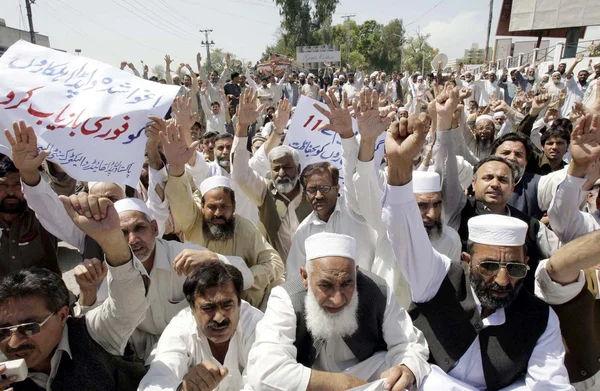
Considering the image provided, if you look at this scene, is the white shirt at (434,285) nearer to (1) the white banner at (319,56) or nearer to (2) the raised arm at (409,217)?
(2) the raised arm at (409,217)

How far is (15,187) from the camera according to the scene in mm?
2754

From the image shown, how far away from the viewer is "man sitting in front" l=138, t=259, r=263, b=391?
2229 millimetres

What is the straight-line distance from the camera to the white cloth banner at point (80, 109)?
2.64 metres

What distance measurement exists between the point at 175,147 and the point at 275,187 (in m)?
1.09

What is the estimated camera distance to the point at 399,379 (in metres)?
2.03

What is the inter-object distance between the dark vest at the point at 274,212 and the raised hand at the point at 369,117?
1070mm

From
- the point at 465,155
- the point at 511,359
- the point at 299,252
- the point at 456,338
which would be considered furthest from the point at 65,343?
the point at 465,155

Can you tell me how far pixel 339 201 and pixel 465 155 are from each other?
1.84 m

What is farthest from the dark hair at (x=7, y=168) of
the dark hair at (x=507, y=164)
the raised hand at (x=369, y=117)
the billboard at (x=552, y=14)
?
the billboard at (x=552, y=14)

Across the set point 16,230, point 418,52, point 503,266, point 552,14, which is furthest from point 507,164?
point 418,52

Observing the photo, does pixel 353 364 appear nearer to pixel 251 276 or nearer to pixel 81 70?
pixel 251 276

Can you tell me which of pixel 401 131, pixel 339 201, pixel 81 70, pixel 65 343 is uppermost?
pixel 81 70

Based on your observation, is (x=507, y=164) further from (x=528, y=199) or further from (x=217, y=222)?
(x=217, y=222)

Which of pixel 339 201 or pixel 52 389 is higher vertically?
pixel 339 201
